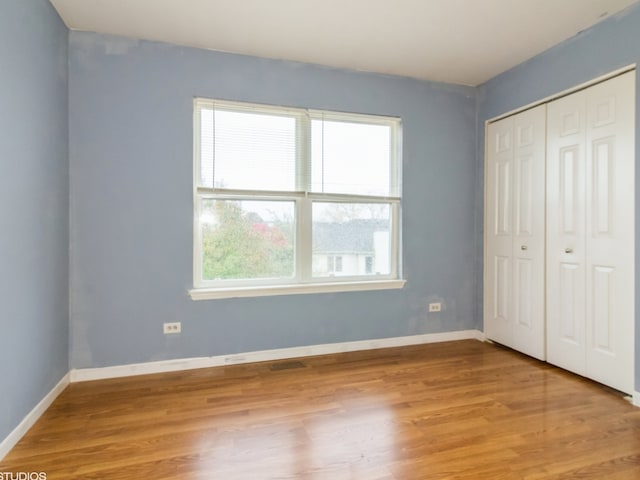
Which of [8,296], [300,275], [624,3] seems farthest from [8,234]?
[624,3]

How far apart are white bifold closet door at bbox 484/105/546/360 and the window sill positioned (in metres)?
1.00

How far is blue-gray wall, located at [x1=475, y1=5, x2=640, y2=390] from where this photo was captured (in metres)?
2.37

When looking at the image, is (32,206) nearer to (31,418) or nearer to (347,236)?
(31,418)

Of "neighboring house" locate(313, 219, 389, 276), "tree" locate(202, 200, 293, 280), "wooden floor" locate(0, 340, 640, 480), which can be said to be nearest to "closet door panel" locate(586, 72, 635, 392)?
"wooden floor" locate(0, 340, 640, 480)

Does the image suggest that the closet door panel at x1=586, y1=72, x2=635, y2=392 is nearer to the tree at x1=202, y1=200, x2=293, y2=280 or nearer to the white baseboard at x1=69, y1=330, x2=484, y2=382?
the white baseboard at x1=69, y1=330, x2=484, y2=382

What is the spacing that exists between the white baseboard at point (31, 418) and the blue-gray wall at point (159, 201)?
0.78 feet

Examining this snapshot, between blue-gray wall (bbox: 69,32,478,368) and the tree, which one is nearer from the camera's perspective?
blue-gray wall (bbox: 69,32,478,368)

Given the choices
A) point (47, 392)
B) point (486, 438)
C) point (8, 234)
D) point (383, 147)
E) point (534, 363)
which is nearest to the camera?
point (8, 234)

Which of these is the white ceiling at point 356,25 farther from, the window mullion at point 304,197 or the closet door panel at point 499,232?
the closet door panel at point 499,232

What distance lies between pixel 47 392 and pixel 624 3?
4555mm

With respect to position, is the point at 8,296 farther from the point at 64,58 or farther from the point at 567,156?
the point at 567,156

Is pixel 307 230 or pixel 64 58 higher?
pixel 64 58

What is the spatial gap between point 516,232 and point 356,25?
229 centimetres

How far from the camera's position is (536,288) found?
123 inches
